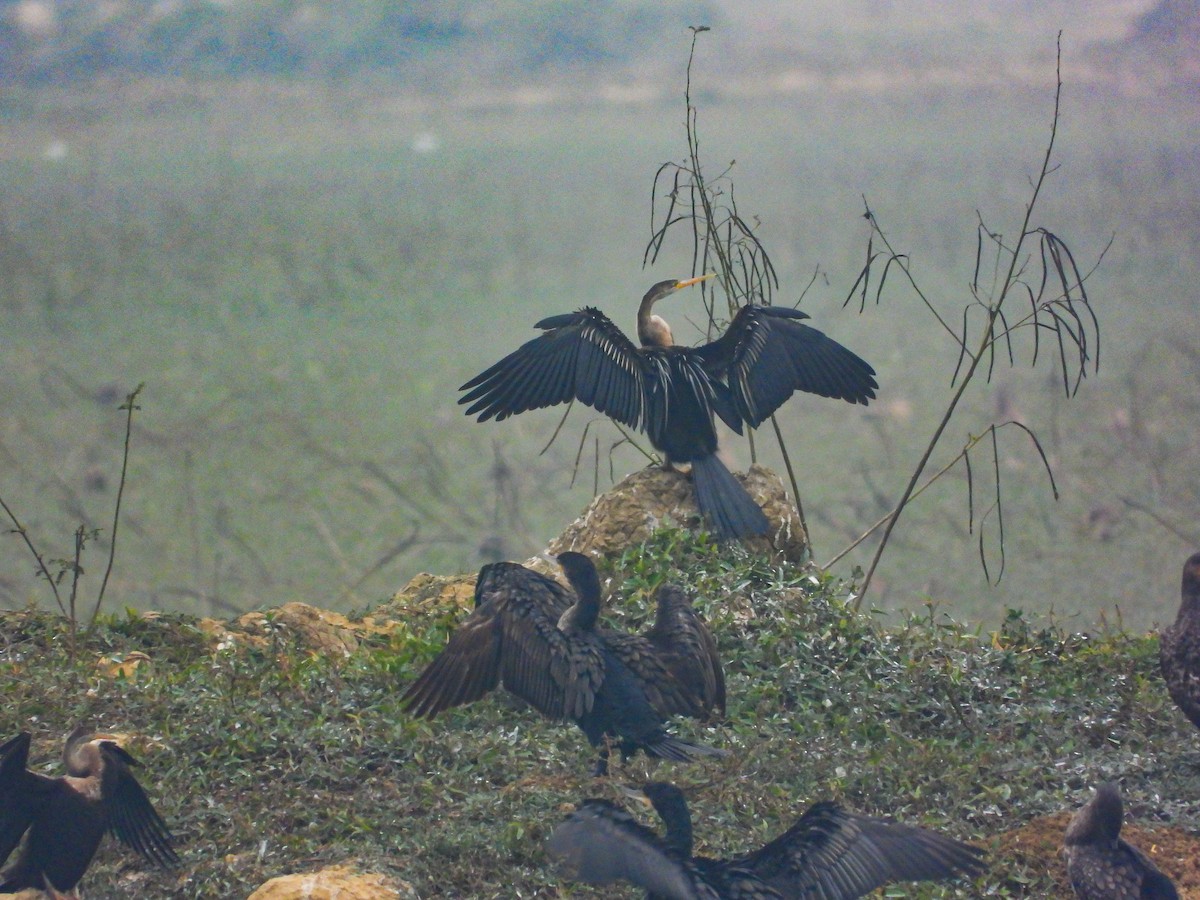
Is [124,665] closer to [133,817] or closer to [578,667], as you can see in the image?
[133,817]

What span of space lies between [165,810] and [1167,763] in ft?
10.1

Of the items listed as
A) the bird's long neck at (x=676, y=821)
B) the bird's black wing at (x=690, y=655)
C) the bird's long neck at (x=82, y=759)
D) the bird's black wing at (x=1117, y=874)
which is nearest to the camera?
the bird's long neck at (x=676, y=821)

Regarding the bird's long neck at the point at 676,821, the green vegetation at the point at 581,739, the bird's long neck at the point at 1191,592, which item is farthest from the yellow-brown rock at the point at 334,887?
the bird's long neck at the point at 1191,592

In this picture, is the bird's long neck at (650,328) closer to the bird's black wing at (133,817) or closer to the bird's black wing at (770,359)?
the bird's black wing at (770,359)

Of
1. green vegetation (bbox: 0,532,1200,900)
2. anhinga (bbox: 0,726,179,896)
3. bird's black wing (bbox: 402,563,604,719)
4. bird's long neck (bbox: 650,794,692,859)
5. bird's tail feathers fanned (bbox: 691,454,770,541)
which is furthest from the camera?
bird's tail feathers fanned (bbox: 691,454,770,541)

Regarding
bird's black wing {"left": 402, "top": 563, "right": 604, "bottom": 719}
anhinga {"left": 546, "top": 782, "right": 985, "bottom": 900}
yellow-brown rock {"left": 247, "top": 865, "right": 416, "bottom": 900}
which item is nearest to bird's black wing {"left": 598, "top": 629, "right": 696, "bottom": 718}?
bird's black wing {"left": 402, "top": 563, "right": 604, "bottom": 719}

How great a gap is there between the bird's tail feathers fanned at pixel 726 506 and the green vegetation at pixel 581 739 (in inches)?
7.0

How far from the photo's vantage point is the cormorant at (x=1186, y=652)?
14.2 ft

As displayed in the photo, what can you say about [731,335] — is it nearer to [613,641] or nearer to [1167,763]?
[613,641]

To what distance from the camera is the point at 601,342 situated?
17.4 feet

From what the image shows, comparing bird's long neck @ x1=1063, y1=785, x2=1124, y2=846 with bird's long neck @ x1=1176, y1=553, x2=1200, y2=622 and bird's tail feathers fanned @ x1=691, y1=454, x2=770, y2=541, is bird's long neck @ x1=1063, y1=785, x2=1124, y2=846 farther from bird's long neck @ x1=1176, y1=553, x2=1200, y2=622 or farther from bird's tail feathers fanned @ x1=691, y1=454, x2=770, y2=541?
bird's tail feathers fanned @ x1=691, y1=454, x2=770, y2=541

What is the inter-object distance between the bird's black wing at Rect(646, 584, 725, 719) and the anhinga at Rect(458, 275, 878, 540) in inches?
35.4

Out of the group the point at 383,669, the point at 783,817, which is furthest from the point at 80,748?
the point at 783,817

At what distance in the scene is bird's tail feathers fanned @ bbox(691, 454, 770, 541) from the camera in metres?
5.25
